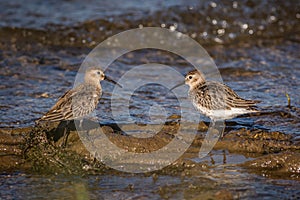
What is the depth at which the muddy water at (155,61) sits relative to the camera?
6418 millimetres

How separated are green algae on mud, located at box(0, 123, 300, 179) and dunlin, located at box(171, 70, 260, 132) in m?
0.31

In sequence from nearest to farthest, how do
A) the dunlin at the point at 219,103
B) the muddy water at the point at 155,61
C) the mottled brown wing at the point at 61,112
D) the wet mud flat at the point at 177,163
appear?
the wet mud flat at the point at 177,163
the muddy water at the point at 155,61
the mottled brown wing at the point at 61,112
the dunlin at the point at 219,103

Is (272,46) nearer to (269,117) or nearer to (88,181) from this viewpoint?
(269,117)

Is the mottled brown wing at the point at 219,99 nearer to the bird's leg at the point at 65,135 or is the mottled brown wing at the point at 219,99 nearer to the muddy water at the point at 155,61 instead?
the muddy water at the point at 155,61

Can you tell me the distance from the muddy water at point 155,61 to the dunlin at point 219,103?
1.39 feet

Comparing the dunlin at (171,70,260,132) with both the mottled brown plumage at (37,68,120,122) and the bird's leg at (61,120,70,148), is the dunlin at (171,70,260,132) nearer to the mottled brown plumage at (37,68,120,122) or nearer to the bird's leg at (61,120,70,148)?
the mottled brown plumage at (37,68,120,122)

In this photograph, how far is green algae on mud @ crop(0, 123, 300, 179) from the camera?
22.2 feet

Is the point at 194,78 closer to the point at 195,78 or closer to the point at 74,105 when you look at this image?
the point at 195,78

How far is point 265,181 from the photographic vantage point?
21.2ft

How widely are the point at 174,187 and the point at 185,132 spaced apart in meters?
1.45

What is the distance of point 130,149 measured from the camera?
723 cm

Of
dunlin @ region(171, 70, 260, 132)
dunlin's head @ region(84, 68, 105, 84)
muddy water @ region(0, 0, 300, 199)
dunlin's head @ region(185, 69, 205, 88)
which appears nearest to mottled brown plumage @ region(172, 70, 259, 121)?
dunlin @ region(171, 70, 260, 132)

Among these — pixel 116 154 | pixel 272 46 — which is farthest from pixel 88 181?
pixel 272 46

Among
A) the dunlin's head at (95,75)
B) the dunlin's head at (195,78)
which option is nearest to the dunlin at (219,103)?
the dunlin's head at (195,78)
